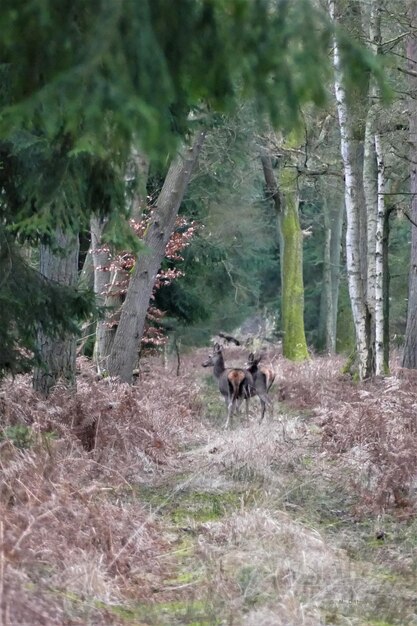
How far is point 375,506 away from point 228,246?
15231mm

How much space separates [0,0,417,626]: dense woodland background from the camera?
5133 millimetres

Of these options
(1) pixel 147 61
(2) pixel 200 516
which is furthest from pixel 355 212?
(1) pixel 147 61

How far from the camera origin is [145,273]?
1531 cm

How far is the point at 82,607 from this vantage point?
531cm

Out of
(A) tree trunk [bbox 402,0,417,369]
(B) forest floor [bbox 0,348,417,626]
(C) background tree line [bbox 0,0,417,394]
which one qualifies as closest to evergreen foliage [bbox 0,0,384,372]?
(C) background tree line [bbox 0,0,417,394]

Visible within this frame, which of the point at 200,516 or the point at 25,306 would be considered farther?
the point at 25,306

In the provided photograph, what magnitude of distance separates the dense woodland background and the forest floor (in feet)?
0.08

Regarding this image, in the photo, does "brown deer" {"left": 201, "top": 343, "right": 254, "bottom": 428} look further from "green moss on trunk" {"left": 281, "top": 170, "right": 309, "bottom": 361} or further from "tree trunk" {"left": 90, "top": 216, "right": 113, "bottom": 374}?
"green moss on trunk" {"left": 281, "top": 170, "right": 309, "bottom": 361}

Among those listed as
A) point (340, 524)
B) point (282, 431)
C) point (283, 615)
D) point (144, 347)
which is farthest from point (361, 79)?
point (144, 347)

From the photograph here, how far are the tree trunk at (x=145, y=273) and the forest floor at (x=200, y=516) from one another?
230cm

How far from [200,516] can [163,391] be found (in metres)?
8.32

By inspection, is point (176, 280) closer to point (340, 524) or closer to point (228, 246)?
point (228, 246)

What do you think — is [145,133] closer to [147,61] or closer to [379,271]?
[147,61]

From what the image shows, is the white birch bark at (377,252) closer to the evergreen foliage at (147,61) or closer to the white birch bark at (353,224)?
the white birch bark at (353,224)
